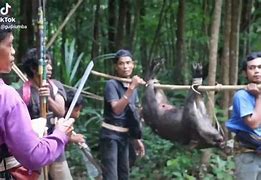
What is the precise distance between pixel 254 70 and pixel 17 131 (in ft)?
7.99

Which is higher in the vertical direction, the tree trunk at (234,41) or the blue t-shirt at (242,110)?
the tree trunk at (234,41)

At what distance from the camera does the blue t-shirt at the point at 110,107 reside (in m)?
5.64

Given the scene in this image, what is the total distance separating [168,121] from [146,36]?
7432mm

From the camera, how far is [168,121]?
17.9ft

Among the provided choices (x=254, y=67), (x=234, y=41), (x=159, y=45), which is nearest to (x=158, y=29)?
(x=159, y=45)

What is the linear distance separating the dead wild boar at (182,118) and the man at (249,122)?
16.0 inches

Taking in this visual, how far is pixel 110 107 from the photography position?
225 inches

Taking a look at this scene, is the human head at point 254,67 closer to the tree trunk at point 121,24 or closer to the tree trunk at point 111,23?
the tree trunk at point 121,24

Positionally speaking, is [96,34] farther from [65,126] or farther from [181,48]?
[65,126]

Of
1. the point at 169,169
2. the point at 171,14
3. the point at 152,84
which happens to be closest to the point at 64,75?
the point at 169,169

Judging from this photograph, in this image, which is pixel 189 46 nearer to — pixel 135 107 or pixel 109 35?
pixel 109 35

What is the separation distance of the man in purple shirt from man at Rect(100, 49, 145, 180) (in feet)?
8.54

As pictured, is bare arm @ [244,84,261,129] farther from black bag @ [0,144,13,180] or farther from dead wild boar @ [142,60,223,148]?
black bag @ [0,144,13,180]

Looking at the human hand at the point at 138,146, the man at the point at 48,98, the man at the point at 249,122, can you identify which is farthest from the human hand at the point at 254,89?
the human hand at the point at 138,146
